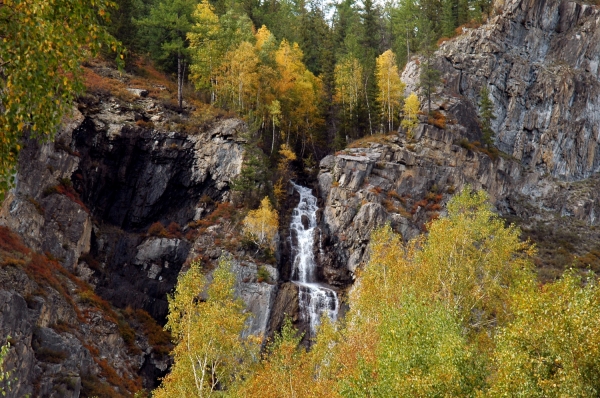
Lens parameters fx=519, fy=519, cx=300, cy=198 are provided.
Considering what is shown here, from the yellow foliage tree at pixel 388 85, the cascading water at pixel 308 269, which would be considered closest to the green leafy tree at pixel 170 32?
the cascading water at pixel 308 269

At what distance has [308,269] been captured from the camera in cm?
4956

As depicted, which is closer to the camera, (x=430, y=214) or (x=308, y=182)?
(x=430, y=214)

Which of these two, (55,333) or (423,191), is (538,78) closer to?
(423,191)

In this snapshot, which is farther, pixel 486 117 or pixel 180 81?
pixel 486 117

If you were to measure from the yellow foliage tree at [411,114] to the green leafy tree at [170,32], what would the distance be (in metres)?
26.3

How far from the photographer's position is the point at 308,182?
2410 inches

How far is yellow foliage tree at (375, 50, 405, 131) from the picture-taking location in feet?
209

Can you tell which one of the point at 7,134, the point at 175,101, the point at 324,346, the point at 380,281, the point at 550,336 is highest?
the point at 175,101

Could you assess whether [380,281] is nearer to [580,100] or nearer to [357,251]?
[357,251]

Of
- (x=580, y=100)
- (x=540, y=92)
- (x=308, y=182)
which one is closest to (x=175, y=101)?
(x=308, y=182)

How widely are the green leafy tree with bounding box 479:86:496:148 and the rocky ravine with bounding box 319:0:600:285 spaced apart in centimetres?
97

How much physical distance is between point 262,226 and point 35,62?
40.8 meters

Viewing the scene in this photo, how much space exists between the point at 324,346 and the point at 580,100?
5919 cm

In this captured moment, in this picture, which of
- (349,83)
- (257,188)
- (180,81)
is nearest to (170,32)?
(180,81)
